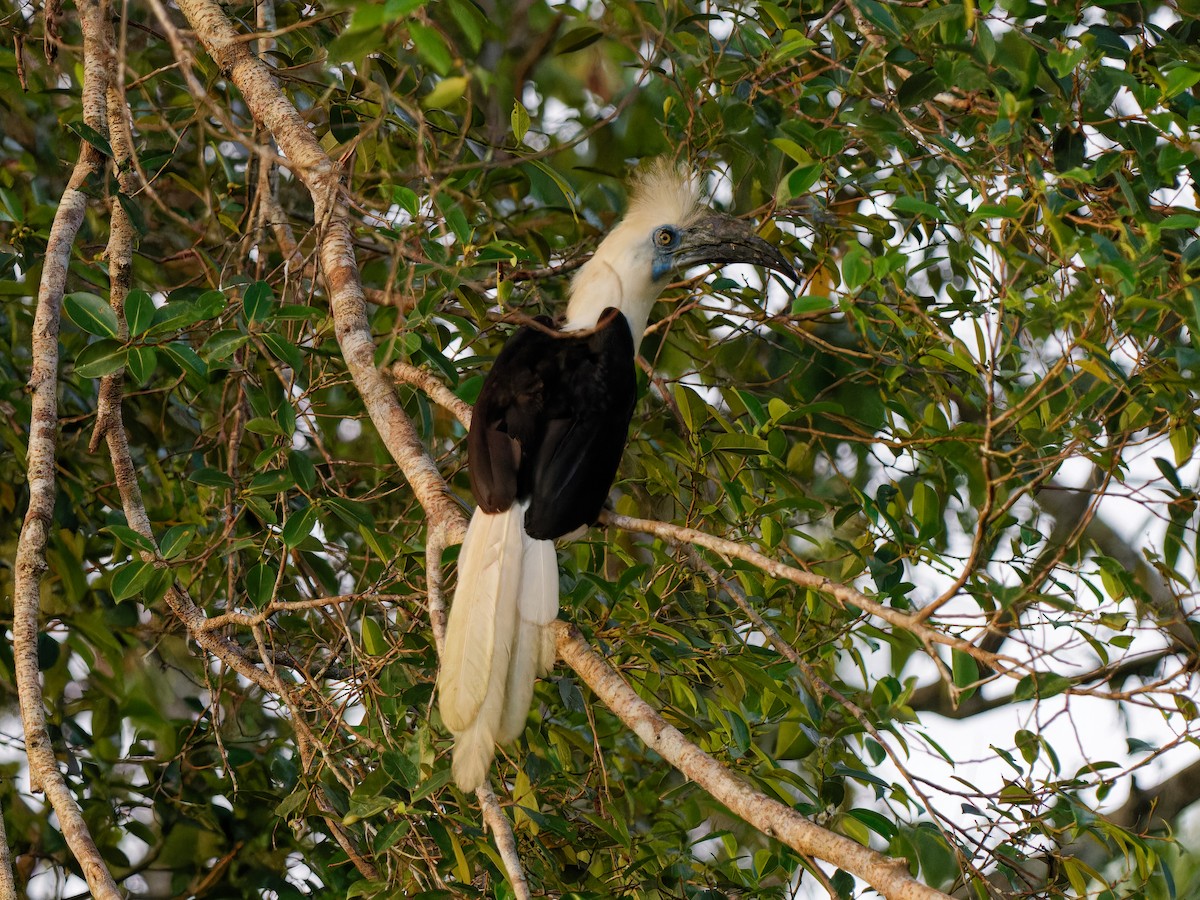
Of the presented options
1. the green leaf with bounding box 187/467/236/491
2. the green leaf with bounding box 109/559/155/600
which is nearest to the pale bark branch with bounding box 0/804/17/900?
the green leaf with bounding box 109/559/155/600

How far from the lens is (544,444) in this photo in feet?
8.22

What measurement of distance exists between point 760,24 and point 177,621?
5.93 feet

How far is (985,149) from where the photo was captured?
6.91 ft

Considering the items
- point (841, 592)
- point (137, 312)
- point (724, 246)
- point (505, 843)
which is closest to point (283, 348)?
point (137, 312)

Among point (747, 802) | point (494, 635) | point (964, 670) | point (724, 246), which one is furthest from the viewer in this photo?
point (724, 246)

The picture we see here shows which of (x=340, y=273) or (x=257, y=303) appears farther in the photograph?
(x=340, y=273)

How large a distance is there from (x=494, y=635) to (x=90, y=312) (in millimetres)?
877

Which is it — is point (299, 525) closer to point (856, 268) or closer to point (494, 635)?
point (494, 635)

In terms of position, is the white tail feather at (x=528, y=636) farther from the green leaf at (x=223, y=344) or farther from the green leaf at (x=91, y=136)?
the green leaf at (x=91, y=136)

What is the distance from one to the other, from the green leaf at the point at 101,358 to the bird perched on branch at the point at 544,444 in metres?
0.66

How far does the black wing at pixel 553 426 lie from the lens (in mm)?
2385

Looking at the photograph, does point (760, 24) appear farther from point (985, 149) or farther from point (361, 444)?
point (361, 444)

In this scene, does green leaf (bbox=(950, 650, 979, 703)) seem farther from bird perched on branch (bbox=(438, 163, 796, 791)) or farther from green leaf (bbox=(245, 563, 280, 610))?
green leaf (bbox=(245, 563, 280, 610))

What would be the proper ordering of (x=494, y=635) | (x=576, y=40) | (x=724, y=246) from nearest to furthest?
(x=494, y=635)
(x=576, y=40)
(x=724, y=246)
